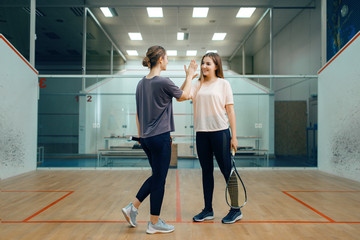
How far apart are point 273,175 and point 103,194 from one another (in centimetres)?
230

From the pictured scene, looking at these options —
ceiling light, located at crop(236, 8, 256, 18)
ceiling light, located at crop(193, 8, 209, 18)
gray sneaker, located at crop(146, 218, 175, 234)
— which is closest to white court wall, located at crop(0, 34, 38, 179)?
gray sneaker, located at crop(146, 218, 175, 234)

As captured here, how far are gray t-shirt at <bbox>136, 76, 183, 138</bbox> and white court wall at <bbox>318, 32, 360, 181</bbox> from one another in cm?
283

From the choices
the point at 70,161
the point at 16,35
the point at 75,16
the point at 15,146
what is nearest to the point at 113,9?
the point at 75,16

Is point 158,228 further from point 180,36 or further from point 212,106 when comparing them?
point 180,36

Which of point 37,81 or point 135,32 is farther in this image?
point 135,32

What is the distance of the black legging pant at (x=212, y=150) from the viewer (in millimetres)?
1680

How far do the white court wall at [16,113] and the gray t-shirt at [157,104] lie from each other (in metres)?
2.73

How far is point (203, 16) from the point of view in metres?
6.62

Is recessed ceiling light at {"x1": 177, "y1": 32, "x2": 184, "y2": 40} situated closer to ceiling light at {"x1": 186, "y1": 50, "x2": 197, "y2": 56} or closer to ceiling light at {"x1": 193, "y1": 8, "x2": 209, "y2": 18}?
ceiling light at {"x1": 186, "y1": 50, "x2": 197, "y2": 56}

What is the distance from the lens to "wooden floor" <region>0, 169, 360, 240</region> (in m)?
1.62

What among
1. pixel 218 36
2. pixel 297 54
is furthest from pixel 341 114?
pixel 218 36

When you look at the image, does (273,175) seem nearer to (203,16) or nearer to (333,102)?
(333,102)

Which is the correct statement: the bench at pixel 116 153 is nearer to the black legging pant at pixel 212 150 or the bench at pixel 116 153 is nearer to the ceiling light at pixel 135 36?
the black legging pant at pixel 212 150

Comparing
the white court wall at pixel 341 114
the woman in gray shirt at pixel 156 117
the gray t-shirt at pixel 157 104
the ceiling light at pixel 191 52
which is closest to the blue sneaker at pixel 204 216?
the woman in gray shirt at pixel 156 117
